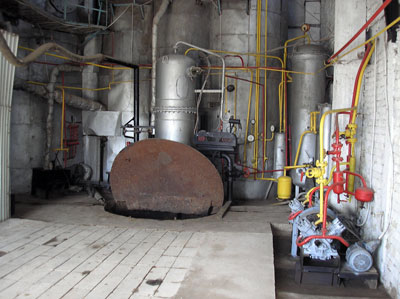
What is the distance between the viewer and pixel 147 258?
4.30 meters

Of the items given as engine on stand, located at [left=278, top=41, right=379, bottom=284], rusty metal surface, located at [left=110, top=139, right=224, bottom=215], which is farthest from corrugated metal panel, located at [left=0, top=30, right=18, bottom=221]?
engine on stand, located at [left=278, top=41, right=379, bottom=284]

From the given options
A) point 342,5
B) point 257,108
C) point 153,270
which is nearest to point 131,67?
point 257,108

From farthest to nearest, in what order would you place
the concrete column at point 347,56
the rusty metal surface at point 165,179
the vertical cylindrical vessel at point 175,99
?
the vertical cylindrical vessel at point 175,99 < the rusty metal surface at point 165,179 < the concrete column at point 347,56

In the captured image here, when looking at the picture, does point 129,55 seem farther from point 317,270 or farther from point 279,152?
point 317,270

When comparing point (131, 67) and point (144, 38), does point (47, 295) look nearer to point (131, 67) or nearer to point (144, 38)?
point (131, 67)

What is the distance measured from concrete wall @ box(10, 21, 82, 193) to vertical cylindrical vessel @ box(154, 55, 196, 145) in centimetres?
306

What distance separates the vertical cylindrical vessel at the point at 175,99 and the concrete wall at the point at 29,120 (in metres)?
3.06

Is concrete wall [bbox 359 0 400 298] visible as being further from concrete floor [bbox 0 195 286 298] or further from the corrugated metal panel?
the corrugated metal panel

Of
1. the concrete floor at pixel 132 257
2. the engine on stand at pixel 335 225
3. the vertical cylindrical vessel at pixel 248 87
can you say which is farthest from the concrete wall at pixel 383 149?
the vertical cylindrical vessel at pixel 248 87

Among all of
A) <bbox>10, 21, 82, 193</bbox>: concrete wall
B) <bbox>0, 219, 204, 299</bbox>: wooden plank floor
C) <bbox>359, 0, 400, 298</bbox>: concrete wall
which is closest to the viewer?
<bbox>0, 219, 204, 299</bbox>: wooden plank floor

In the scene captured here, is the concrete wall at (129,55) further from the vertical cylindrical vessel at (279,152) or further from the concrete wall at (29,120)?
the vertical cylindrical vessel at (279,152)

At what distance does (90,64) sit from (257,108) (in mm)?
3953

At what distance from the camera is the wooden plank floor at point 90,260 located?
348 cm

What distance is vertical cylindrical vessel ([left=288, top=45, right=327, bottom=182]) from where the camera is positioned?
25.7 ft
